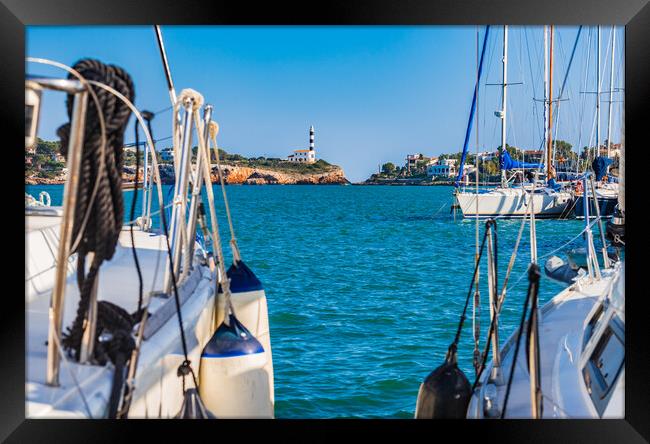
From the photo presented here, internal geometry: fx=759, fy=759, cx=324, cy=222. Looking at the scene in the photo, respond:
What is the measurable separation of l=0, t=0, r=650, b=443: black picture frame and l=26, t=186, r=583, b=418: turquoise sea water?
1.20 metres

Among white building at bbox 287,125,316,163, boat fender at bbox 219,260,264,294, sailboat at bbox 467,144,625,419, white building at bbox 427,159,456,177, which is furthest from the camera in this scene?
white building at bbox 287,125,316,163

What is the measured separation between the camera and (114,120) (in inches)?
114

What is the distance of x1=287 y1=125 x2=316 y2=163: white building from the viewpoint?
242ft

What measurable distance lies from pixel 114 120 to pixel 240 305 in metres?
2.46

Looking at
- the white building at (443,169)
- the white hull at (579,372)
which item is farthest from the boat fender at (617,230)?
the white building at (443,169)

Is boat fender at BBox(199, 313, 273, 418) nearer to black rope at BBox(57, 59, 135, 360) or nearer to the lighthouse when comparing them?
black rope at BBox(57, 59, 135, 360)

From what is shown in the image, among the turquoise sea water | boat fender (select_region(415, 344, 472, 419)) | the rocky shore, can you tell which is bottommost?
the turquoise sea water

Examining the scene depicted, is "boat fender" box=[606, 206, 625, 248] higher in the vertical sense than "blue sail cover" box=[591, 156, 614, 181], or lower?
lower

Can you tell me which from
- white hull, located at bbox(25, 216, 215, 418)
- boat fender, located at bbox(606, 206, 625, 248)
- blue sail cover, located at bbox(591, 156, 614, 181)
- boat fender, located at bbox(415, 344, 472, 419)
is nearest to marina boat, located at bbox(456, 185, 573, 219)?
blue sail cover, located at bbox(591, 156, 614, 181)

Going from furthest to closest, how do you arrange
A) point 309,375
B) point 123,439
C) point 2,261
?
point 309,375
point 2,261
point 123,439
